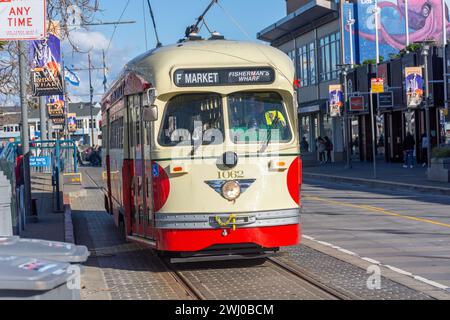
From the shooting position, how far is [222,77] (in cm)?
1097

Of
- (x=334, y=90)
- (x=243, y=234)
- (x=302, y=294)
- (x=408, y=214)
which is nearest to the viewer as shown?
(x=302, y=294)

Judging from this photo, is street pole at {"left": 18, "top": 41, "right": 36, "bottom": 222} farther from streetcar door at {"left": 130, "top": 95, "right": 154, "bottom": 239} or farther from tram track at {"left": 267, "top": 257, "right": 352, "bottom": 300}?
tram track at {"left": 267, "top": 257, "right": 352, "bottom": 300}

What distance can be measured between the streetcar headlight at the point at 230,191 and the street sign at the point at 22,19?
10.7 feet

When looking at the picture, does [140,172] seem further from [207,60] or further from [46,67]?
[46,67]

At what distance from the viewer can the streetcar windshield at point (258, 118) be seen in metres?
10.9

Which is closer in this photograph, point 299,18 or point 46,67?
point 46,67

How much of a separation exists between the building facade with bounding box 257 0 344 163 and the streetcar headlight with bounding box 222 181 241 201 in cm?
3664

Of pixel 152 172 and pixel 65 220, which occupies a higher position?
pixel 152 172

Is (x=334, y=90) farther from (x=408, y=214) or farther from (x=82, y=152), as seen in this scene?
(x=82, y=152)

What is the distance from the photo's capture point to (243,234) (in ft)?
34.7

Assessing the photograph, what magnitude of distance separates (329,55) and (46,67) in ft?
119

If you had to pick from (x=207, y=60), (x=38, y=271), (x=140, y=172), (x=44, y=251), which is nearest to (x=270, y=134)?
(x=207, y=60)

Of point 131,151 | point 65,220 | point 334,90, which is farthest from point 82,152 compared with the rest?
point 131,151

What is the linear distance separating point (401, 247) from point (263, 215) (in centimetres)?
349
